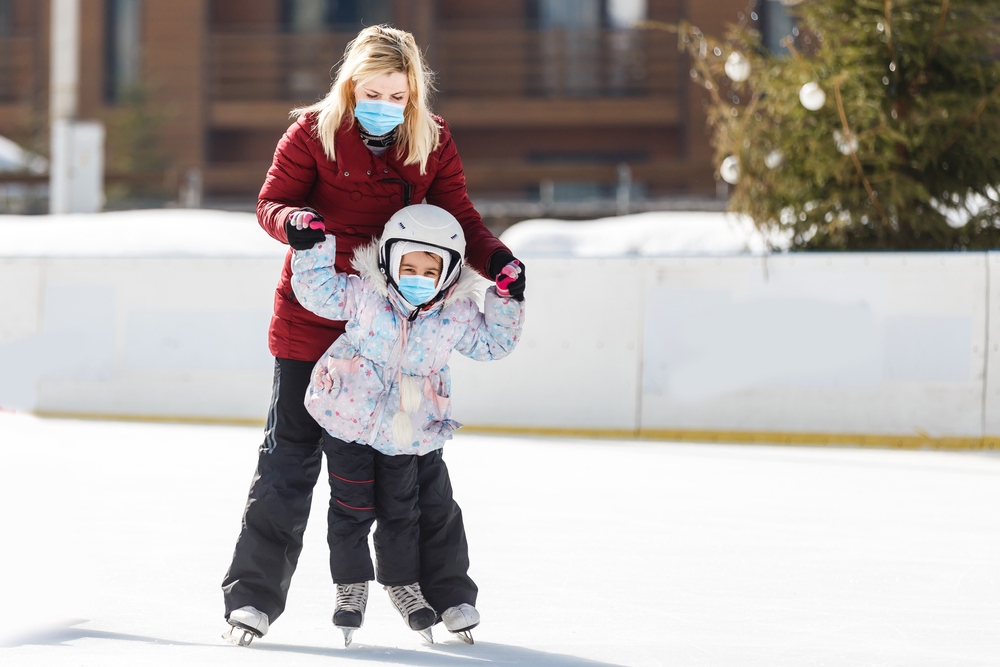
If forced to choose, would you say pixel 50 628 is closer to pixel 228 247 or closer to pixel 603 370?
pixel 603 370

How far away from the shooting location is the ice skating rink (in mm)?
2248

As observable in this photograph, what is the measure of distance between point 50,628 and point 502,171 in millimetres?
10149

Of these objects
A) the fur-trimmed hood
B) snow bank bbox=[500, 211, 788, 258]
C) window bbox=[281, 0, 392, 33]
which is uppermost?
window bbox=[281, 0, 392, 33]

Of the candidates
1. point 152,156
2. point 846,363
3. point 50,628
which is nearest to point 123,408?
point 846,363

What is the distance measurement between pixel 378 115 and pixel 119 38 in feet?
53.6

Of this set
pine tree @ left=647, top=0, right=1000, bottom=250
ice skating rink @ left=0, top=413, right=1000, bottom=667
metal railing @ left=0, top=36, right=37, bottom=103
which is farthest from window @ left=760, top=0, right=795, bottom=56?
ice skating rink @ left=0, top=413, right=1000, bottom=667

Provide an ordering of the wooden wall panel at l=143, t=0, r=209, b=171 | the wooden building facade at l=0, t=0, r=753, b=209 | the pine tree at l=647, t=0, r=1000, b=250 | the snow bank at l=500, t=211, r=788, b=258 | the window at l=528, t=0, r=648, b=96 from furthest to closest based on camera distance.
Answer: the wooden wall panel at l=143, t=0, r=209, b=171 < the window at l=528, t=0, r=648, b=96 < the wooden building facade at l=0, t=0, r=753, b=209 < the snow bank at l=500, t=211, r=788, b=258 < the pine tree at l=647, t=0, r=1000, b=250

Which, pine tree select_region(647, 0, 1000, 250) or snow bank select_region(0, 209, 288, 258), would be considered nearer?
pine tree select_region(647, 0, 1000, 250)

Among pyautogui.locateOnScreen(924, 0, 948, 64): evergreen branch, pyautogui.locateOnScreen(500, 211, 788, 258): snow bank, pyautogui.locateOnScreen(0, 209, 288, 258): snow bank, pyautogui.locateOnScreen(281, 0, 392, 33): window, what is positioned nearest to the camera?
pyautogui.locateOnScreen(924, 0, 948, 64): evergreen branch

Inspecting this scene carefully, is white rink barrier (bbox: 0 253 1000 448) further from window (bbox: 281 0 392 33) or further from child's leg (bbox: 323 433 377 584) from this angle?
window (bbox: 281 0 392 33)

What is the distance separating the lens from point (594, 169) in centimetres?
1184

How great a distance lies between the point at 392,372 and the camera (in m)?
2.22

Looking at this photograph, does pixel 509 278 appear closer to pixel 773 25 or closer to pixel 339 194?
pixel 339 194

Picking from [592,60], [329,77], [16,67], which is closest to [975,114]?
[592,60]
